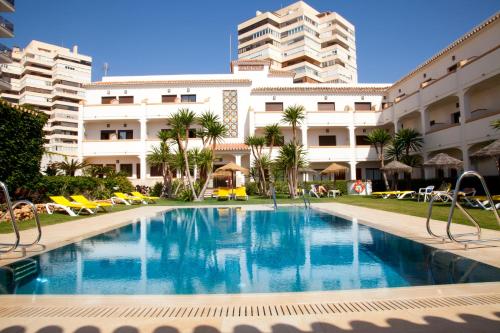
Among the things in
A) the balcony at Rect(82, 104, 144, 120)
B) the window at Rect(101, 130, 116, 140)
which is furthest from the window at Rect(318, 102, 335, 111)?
the window at Rect(101, 130, 116, 140)

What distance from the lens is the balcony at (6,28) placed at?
26656 mm

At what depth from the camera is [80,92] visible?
7625 cm

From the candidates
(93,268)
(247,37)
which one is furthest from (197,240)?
(247,37)

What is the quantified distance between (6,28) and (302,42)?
5723 cm

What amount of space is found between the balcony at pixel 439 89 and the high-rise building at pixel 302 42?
150ft

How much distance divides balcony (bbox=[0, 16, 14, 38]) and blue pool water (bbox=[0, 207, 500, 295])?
27.1 meters

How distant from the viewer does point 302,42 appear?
71625mm

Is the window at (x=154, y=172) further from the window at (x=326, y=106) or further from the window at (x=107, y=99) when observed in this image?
the window at (x=326, y=106)

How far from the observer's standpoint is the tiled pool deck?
3088 mm

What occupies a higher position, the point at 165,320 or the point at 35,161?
the point at 35,161

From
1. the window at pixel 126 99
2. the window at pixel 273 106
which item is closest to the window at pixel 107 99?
the window at pixel 126 99

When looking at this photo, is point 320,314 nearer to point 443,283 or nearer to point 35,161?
point 443,283

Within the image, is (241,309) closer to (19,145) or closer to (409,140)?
(19,145)

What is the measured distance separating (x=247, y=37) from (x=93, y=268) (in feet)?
262
